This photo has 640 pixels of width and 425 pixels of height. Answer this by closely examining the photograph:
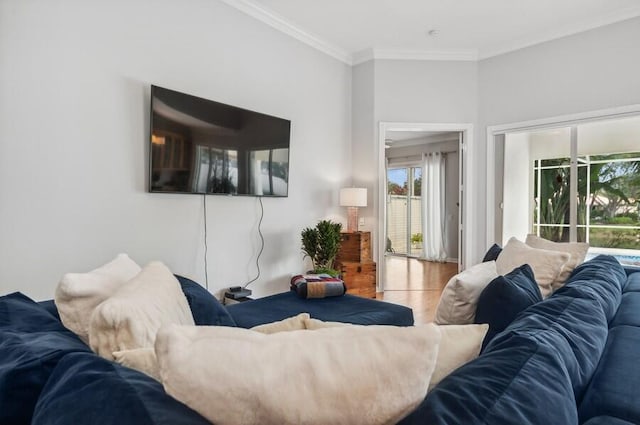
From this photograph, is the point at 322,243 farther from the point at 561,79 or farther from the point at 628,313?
the point at 561,79

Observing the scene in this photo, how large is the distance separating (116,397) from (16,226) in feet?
7.51

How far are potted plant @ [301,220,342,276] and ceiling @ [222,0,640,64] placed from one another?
7.04 ft

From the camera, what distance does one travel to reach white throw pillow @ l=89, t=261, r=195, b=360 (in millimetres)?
989

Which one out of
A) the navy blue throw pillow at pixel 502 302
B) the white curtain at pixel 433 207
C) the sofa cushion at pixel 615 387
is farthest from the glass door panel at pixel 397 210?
the sofa cushion at pixel 615 387

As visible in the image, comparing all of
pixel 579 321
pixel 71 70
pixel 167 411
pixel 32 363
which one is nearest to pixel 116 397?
pixel 167 411

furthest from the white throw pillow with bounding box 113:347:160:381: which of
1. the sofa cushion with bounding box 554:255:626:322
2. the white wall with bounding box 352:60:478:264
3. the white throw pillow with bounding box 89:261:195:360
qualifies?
the white wall with bounding box 352:60:478:264

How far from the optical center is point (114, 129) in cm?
274

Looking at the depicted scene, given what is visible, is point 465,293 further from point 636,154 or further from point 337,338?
point 636,154

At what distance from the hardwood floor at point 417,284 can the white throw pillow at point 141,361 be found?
3199mm

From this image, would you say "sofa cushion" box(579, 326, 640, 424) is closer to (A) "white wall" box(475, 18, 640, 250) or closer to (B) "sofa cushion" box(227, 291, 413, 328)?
(B) "sofa cushion" box(227, 291, 413, 328)

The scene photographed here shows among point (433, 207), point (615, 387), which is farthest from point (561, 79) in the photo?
point (615, 387)

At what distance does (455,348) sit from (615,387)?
0.36 metres

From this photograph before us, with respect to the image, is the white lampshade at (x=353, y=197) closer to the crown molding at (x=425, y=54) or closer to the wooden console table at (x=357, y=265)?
the wooden console table at (x=357, y=265)

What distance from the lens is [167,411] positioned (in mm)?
576
